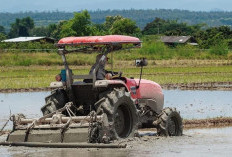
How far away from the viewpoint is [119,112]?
1234 cm

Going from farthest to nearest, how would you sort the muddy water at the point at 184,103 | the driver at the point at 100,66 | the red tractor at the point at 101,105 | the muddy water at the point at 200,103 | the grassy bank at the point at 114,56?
the grassy bank at the point at 114,56 < the muddy water at the point at 184,103 < the muddy water at the point at 200,103 < the driver at the point at 100,66 < the red tractor at the point at 101,105

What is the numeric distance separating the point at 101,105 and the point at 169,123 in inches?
94.9

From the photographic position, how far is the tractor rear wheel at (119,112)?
11539mm

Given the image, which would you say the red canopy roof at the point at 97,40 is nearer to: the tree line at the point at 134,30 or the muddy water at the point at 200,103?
the muddy water at the point at 200,103

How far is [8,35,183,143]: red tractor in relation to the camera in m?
11.5

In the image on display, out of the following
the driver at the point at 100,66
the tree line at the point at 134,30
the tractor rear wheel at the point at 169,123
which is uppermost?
the driver at the point at 100,66

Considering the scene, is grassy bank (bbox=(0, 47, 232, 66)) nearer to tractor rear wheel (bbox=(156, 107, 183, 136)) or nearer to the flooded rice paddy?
the flooded rice paddy

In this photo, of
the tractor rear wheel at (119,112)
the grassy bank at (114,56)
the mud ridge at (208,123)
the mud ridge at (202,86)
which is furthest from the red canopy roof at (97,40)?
the grassy bank at (114,56)

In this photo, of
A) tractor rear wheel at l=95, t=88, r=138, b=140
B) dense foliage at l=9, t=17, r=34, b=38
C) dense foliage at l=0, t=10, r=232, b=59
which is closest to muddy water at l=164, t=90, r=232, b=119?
tractor rear wheel at l=95, t=88, r=138, b=140

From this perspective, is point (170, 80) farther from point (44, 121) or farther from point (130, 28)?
point (130, 28)

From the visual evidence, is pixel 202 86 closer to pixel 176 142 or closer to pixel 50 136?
pixel 176 142

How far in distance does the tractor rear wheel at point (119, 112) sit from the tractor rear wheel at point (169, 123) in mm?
992

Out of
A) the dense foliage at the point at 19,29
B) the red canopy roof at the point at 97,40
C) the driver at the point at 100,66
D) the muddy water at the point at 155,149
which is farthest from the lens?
the dense foliage at the point at 19,29

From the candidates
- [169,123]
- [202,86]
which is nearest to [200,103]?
[202,86]
